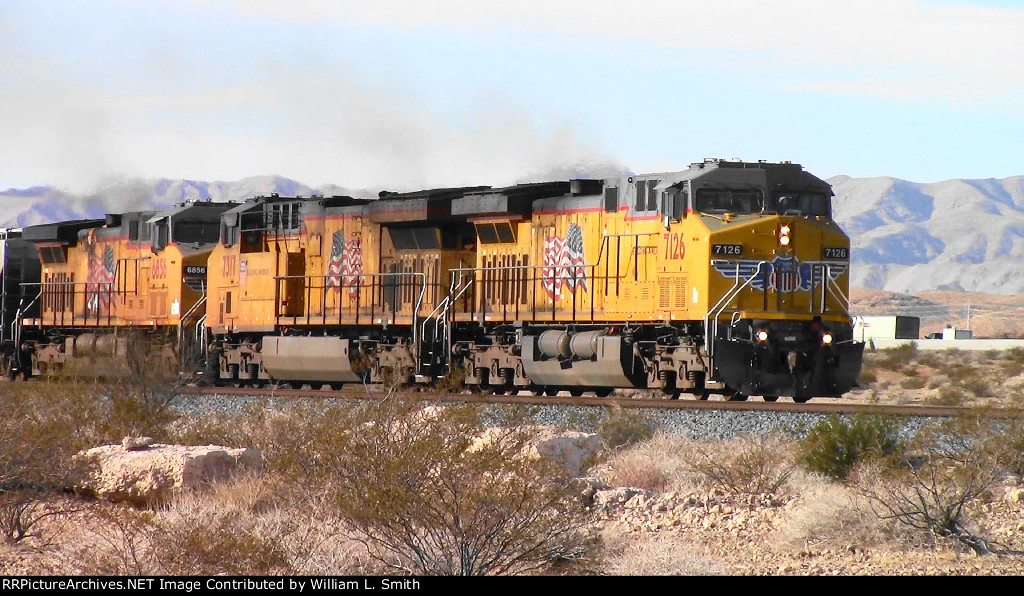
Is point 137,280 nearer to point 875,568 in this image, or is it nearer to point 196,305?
point 196,305

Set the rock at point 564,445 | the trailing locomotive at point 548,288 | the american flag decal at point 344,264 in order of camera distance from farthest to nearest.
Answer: the american flag decal at point 344,264 → the trailing locomotive at point 548,288 → the rock at point 564,445

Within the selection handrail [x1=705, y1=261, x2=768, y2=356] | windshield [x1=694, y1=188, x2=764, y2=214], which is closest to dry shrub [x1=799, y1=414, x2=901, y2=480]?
handrail [x1=705, y1=261, x2=768, y2=356]

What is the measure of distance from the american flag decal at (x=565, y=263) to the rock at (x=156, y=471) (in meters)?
8.39

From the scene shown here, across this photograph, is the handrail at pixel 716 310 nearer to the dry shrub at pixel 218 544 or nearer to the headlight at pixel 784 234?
the headlight at pixel 784 234

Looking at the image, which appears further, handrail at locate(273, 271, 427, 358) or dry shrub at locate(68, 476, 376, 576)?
handrail at locate(273, 271, 427, 358)

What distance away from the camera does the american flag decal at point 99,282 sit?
29812 mm

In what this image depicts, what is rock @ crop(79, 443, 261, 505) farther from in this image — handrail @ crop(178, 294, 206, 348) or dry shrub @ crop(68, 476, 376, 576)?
handrail @ crop(178, 294, 206, 348)

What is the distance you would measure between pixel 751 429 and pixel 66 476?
7.90 m

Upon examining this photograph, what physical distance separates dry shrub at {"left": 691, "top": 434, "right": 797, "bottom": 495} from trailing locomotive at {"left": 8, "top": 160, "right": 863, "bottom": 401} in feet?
11.1

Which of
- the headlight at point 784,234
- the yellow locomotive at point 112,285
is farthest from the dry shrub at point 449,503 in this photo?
the yellow locomotive at point 112,285

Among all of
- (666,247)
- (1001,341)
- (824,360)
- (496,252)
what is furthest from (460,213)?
(1001,341)

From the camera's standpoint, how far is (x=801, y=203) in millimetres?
18969

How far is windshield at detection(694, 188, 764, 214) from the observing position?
1848cm

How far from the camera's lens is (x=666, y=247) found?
61.9 ft
